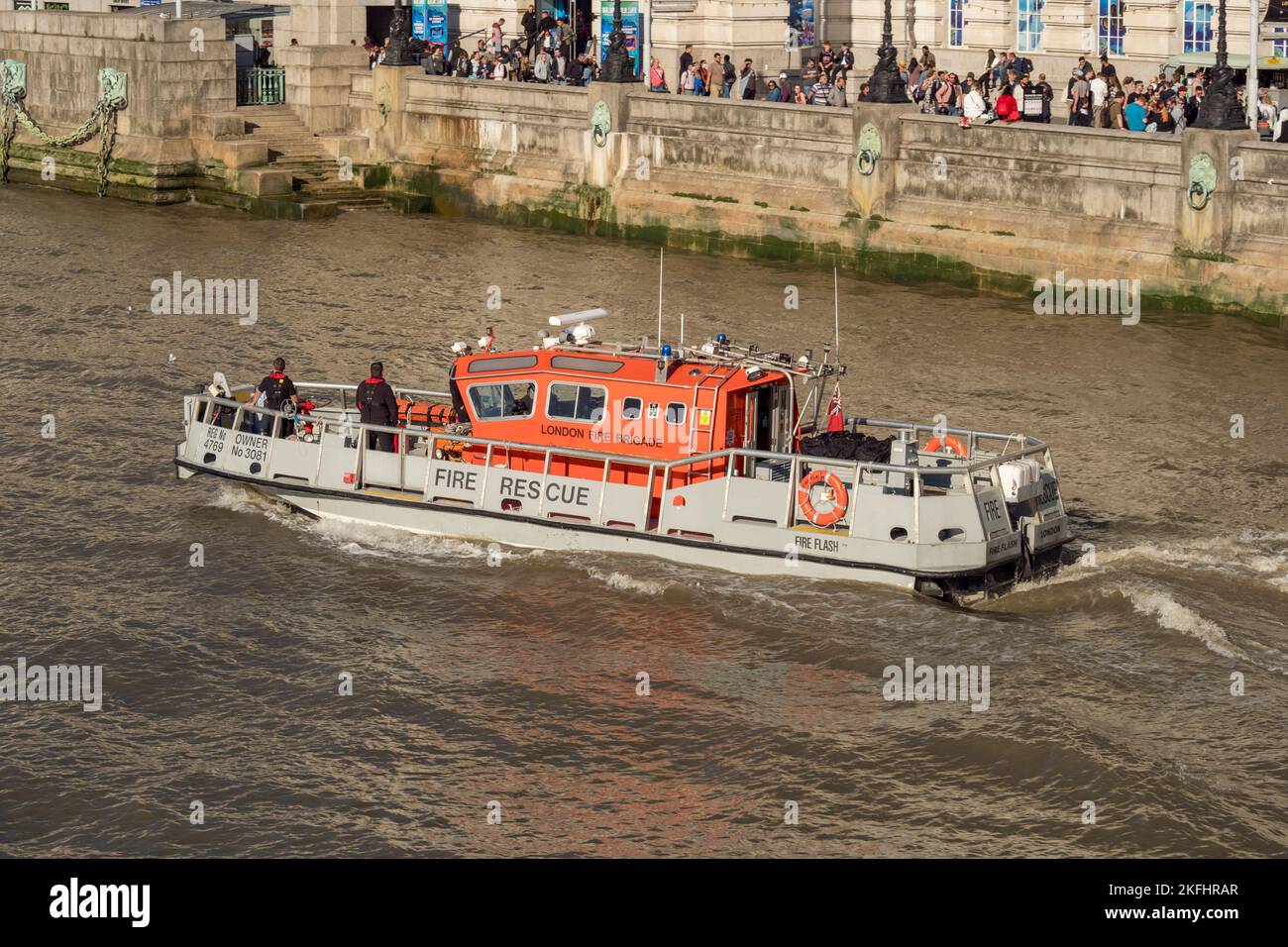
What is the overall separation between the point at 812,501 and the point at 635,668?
9.83 ft

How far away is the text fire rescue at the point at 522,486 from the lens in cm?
2494

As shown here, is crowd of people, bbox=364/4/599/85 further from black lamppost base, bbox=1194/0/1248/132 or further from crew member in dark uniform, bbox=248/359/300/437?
crew member in dark uniform, bbox=248/359/300/437

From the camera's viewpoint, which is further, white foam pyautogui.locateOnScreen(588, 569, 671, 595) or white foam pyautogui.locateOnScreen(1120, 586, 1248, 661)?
white foam pyautogui.locateOnScreen(588, 569, 671, 595)

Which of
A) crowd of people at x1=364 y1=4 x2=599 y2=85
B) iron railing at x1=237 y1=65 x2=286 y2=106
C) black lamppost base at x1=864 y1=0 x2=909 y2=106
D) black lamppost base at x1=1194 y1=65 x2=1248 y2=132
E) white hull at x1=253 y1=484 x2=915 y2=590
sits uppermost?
crowd of people at x1=364 y1=4 x2=599 y2=85

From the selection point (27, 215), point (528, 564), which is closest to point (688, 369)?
point (528, 564)

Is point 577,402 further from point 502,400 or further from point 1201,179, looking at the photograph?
point 1201,179

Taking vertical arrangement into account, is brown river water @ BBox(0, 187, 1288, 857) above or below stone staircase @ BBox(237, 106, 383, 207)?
below

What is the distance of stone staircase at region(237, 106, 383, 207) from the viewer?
5153 cm

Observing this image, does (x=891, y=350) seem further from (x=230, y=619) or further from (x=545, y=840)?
(x=545, y=840)

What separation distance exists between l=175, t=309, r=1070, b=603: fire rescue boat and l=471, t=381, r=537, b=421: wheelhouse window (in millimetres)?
20

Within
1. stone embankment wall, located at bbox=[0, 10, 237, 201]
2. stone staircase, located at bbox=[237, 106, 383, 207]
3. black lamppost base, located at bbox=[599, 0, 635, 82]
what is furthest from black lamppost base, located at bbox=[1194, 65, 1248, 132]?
stone embankment wall, located at bbox=[0, 10, 237, 201]

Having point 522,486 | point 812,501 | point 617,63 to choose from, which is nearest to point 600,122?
point 617,63

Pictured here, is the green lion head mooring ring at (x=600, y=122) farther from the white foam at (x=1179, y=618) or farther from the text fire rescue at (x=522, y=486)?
the white foam at (x=1179, y=618)

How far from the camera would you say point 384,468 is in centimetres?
2608
